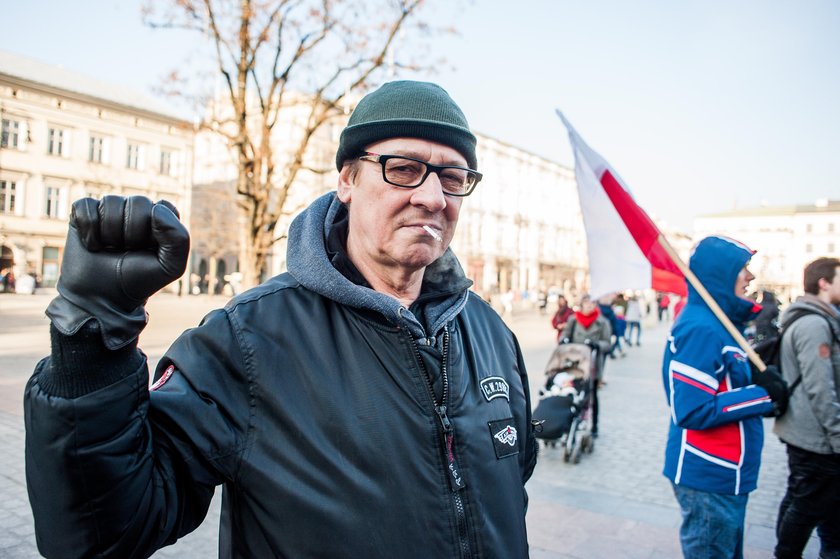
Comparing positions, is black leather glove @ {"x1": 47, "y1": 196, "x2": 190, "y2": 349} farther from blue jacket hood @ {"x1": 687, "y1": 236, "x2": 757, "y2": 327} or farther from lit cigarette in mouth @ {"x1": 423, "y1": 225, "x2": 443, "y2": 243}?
blue jacket hood @ {"x1": 687, "y1": 236, "x2": 757, "y2": 327}

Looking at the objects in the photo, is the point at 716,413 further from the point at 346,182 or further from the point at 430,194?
the point at 346,182

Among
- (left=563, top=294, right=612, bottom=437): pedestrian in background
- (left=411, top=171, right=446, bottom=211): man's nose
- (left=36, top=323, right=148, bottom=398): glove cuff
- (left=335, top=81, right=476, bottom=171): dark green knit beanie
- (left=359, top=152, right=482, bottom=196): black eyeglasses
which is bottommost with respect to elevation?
(left=563, top=294, right=612, bottom=437): pedestrian in background

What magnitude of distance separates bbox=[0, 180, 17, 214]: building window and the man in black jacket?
159ft

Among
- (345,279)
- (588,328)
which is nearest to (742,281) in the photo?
(345,279)

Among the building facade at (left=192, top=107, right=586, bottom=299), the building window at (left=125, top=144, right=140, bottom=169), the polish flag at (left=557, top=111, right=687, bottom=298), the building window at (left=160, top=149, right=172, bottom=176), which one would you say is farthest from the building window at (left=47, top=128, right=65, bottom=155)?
the polish flag at (left=557, top=111, right=687, bottom=298)

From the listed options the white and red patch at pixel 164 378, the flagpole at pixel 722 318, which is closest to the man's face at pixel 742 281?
the flagpole at pixel 722 318

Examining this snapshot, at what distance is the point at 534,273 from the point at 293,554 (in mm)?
72473

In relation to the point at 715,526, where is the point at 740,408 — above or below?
above

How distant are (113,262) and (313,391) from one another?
1.84 feet

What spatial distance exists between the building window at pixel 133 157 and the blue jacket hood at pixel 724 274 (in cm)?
5143

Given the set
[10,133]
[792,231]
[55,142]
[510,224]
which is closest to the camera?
[10,133]

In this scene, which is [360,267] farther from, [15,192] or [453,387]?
[15,192]

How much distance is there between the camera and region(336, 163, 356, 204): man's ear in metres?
1.72

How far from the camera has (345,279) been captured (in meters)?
1.56
